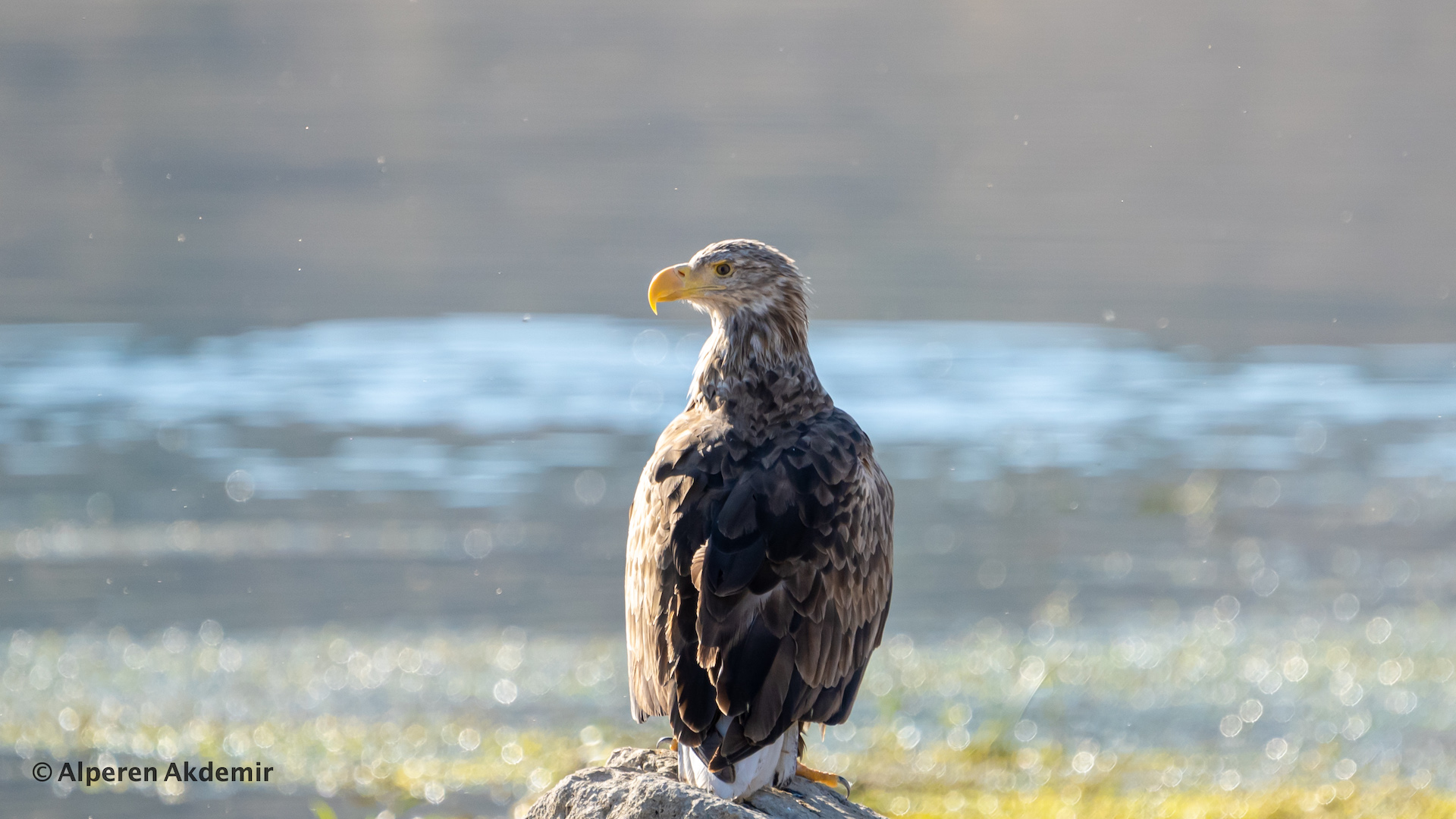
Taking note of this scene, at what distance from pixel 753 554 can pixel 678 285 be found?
1.21 m

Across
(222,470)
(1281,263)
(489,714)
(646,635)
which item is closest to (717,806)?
(646,635)

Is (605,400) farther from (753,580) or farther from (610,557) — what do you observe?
(753,580)

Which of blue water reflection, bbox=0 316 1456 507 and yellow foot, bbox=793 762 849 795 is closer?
yellow foot, bbox=793 762 849 795

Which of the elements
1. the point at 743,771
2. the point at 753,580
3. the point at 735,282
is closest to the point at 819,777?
the point at 743,771

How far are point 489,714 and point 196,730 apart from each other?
155 cm

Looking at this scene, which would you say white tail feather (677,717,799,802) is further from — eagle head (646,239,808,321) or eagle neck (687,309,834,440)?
eagle head (646,239,808,321)

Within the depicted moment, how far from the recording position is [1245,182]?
98.0 ft

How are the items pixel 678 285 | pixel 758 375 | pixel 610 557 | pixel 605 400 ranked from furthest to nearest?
pixel 605 400, pixel 610 557, pixel 678 285, pixel 758 375

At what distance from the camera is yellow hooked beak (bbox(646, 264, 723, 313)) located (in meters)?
5.62

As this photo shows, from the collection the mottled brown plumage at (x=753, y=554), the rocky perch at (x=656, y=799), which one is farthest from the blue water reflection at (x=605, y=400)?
the rocky perch at (x=656, y=799)

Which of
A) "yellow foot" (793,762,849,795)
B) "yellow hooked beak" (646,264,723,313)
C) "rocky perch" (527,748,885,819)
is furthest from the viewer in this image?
"yellow hooked beak" (646,264,723,313)

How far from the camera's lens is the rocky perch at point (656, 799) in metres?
4.46

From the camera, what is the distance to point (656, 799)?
4500 mm

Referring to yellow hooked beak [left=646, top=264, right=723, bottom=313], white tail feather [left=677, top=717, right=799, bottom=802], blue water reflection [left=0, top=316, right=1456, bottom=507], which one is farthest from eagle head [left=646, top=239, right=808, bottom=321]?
blue water reflection [left=0, top=316, right=1456, bottom=507]
